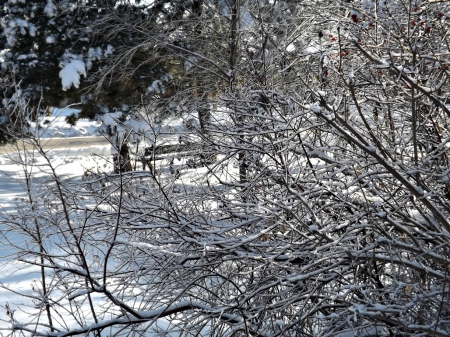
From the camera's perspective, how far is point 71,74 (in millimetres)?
13281

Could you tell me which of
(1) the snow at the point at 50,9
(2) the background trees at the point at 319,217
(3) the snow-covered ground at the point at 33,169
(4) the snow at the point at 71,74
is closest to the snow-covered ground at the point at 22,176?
(3) the snow-covered ground at the point at 33,169

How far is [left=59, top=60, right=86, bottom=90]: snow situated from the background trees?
784 cm

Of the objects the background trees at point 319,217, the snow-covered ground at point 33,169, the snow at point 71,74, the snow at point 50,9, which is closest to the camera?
the background trees at point 319,217

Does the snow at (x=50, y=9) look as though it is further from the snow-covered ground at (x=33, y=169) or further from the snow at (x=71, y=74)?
the snow-covered ground at (x=33, y=169)

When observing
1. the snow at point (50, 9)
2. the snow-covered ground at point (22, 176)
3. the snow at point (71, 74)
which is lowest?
the snow-covered ground at point (22, 176)

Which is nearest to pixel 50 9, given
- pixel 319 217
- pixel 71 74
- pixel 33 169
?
pixel 71 74

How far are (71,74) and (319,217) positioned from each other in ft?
32.5

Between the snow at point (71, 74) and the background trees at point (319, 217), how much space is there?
7837 millimetres

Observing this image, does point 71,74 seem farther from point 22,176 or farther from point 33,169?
point 22,176

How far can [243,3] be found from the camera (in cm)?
1018

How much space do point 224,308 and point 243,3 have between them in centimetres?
735

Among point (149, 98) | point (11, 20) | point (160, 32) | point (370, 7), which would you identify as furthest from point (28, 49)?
point (370, 7)

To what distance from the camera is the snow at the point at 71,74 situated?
43.5 ft

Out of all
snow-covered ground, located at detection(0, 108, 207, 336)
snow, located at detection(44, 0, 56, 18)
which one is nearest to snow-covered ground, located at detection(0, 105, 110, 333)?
snow-covered ground, located at detection(0, 108, 207, 336)
